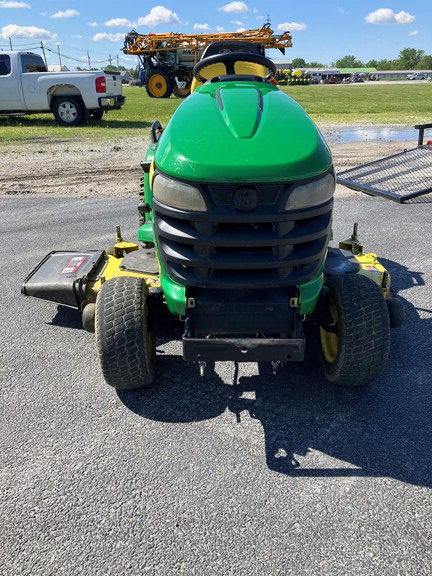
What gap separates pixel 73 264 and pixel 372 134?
11844mm

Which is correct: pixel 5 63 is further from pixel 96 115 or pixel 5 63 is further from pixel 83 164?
pixel 83 164

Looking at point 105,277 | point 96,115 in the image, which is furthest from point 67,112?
point 105,277

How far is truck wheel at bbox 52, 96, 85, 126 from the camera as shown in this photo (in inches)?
552

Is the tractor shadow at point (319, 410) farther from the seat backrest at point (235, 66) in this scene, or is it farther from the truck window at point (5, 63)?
the truck window at point (5, 63)

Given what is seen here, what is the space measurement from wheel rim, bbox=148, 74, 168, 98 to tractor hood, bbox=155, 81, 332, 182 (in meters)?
23.5

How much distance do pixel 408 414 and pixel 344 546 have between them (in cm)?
Answer: 104

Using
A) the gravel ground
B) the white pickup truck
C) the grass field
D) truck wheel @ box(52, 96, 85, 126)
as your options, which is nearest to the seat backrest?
the gravel ground

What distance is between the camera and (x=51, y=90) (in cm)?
1373

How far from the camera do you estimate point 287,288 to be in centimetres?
268

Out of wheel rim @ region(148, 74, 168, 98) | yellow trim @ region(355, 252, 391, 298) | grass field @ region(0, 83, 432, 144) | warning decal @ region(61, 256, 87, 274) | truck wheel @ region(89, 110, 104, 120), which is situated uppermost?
wheel rim @ region(148, 74, 168, 98)

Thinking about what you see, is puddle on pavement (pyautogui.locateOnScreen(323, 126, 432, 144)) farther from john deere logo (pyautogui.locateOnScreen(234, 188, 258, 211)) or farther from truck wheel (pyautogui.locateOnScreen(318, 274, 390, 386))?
john deere logo (pyautogui.locateOnScreen(234, 188, 258, 211))

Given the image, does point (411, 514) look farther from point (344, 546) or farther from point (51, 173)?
point (51, 173)

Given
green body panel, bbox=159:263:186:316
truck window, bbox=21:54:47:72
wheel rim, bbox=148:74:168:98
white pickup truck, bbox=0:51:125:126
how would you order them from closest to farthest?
1. green body panel, bbox=159:263:186:316
2. white pickup truck, bbox=0:51:125:126
3. truck window, bbox=21:54:47:72
4. wheel rim, bbox=148:74:168:98

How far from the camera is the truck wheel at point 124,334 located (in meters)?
2.77
